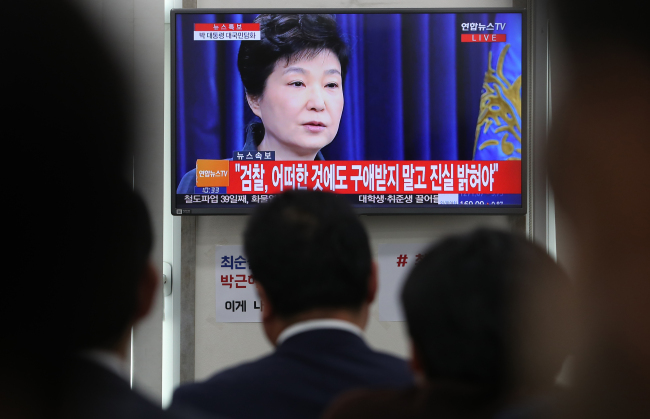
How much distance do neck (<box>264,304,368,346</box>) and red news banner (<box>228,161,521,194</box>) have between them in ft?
4.33

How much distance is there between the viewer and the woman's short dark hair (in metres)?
2.32

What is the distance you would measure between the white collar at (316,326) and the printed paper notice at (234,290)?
1477 millimetres

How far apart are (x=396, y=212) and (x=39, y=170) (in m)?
2.07

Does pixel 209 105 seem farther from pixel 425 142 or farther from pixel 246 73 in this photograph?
pixel 425 142

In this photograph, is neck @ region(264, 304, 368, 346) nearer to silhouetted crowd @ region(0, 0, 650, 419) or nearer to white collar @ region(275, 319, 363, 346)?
white collar @ region(275, 319, 363, 346)

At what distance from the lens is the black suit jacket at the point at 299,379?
87 cm

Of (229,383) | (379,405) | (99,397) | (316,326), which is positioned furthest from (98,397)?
(316,326)

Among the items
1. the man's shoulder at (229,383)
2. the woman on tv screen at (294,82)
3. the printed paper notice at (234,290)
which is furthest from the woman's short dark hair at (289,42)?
the man's shoulder at (229,383)

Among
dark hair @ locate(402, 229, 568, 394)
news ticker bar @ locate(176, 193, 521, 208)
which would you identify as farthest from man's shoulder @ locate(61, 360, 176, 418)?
news ticker bar @ locate(176, 193, 521, 208)

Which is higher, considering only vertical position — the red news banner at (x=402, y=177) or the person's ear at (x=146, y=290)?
the red news banner at (x=402, y=177)

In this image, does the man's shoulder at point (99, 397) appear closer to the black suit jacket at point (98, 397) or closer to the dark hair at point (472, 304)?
the black suit jacket at point (98, 397)

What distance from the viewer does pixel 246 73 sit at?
2.34 meters

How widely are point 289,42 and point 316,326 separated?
5.23 ft

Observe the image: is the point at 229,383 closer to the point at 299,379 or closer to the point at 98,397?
the point at 299,379
